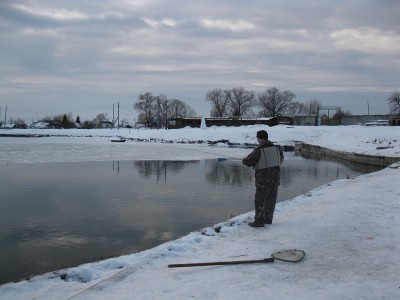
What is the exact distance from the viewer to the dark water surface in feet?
26.4

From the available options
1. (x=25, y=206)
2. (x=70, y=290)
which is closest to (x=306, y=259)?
(x=70, y=290)

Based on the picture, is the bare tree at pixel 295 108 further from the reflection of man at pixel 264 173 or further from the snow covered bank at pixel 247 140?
the reflection of man at pixel 264 173

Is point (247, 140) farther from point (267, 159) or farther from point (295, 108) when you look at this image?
point (295, 108)

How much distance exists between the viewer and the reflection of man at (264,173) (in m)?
8.29

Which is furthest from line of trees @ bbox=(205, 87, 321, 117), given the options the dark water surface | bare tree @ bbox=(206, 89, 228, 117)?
the dark water surface

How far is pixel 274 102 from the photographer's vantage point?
12200 centimetres

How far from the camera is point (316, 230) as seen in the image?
25.7ft

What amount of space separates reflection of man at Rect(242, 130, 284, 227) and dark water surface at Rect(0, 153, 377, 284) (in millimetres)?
1875

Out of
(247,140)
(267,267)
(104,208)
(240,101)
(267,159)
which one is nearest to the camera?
(267,267)

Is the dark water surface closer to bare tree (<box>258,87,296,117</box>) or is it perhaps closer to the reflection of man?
the reflection of man

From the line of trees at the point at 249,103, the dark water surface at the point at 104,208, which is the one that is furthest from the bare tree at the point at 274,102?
the dark water surface at the point at 104,208

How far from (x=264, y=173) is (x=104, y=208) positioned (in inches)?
213

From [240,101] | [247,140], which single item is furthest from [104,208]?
[240,101]

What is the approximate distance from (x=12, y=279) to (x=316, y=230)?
506 centimetres
